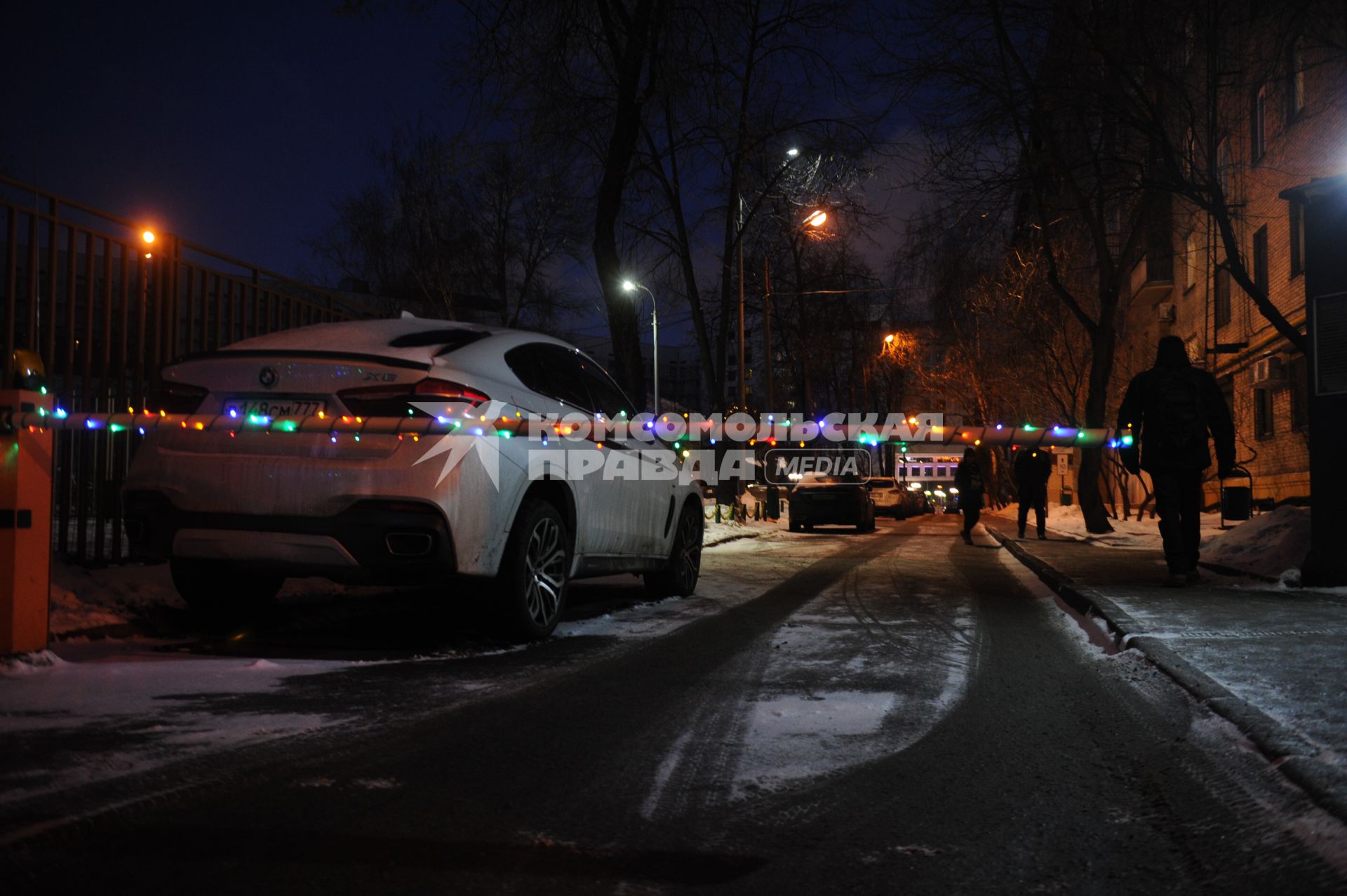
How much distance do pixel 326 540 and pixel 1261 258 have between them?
24634 mm

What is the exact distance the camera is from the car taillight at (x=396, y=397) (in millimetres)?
5336

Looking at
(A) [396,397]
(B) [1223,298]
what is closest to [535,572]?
(A) [396,397]

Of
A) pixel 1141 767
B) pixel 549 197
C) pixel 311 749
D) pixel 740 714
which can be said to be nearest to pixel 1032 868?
pixel 1141 767

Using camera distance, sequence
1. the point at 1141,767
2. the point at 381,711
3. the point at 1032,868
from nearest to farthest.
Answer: the point at 1032,868 → the point at 1141,767 → the point at 381,711

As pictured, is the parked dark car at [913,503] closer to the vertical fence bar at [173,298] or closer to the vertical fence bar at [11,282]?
the vertical fence bar at [173,298]

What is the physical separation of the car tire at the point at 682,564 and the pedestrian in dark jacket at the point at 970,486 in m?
11.2

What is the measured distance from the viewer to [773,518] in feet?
97.6

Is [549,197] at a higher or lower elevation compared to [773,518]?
higher

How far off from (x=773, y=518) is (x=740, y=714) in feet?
83.5

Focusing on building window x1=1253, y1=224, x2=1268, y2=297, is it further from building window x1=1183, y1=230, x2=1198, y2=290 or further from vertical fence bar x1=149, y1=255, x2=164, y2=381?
vertical fence bar x1=149, y1=255, x2=164, y2=381

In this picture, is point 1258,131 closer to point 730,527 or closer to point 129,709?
point 730,527

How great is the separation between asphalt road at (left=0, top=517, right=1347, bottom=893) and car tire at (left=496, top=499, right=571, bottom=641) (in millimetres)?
294

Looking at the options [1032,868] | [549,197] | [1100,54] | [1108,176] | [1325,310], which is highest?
[549,197]

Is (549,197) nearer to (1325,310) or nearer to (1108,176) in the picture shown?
(1108,176)
